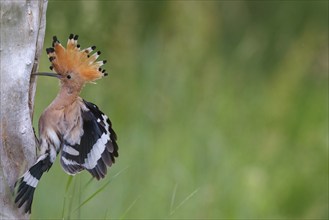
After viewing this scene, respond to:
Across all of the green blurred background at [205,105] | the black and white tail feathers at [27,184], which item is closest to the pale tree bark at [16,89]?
the black and white tail feathers at [27,184]

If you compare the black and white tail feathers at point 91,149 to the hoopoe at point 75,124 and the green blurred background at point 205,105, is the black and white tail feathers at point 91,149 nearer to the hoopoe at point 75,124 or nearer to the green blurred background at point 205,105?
the hoopoe at point 75,124

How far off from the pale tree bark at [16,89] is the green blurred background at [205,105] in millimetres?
1301

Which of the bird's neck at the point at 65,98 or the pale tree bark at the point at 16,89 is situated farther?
the bird's neck at the point at 65,98

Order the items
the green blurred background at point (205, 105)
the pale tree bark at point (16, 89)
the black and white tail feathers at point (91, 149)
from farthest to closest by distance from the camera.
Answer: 1. the green blurred background at point (205, 105)
2. the black and white tail feathers at point (91, 149)
3. the pale tree bark at point (16, 89)

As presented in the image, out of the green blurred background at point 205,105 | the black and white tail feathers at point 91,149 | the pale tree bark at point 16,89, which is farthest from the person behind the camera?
the green blurred background at point 205,105

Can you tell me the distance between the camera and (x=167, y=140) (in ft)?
14.6

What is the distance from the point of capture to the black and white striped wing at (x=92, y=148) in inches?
96.7

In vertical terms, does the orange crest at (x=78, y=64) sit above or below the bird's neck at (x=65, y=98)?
above

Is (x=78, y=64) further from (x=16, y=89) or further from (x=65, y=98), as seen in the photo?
(x=16, y=89)

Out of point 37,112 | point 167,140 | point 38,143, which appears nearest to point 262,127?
point 167,140

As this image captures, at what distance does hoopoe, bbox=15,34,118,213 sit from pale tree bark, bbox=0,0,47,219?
7 centimetres

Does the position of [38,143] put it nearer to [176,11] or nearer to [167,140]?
[167,140]

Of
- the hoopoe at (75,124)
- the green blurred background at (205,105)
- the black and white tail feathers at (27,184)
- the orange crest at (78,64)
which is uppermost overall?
the orange crest at (78,64)

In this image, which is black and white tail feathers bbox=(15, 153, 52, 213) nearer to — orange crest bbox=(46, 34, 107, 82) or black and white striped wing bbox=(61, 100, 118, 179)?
black and white striped wing bbox=(61, 100, 118, 179)
